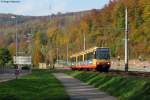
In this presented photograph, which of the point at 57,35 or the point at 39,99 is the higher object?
the point at 57,35

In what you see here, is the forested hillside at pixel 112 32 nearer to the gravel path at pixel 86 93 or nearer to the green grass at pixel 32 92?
the green grass at pixel 32 92

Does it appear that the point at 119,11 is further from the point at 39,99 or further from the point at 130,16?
the point at 39,99

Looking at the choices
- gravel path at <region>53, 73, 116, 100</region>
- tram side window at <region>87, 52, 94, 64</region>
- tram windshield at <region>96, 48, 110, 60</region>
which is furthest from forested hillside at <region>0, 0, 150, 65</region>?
gravel path at <region>53, 73, 116, 100</region>

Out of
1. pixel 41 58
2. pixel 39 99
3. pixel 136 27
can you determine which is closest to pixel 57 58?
pixel 41 58

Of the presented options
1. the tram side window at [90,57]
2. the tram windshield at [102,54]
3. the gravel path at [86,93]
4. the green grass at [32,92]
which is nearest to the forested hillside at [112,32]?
the tram windshield at [102,54]

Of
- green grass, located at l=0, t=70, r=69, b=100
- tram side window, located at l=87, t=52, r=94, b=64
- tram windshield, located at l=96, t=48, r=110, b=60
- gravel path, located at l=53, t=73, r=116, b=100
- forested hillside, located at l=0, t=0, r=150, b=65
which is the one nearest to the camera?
gravel path, located at l=53, t=73, r=116, b=100

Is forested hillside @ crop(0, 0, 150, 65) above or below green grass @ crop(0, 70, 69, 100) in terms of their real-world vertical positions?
above

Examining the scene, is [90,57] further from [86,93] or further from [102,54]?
[86,93]

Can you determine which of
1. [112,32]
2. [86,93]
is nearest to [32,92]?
[86,93]

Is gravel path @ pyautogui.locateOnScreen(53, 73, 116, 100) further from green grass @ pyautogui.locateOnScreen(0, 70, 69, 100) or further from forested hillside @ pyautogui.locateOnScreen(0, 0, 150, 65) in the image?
forested hillside @ pyautogui.locateOnScreen(0, 0, 150, 65)

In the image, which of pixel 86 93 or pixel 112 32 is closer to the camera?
pixel 86 93

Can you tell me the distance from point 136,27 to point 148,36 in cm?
595

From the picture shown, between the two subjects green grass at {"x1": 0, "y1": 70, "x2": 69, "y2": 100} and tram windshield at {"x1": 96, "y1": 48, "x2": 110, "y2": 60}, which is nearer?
green grass at {"x1": 0, "y1": 70, "x2": 69, "y2": 100}

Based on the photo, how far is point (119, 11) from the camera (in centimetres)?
10131
